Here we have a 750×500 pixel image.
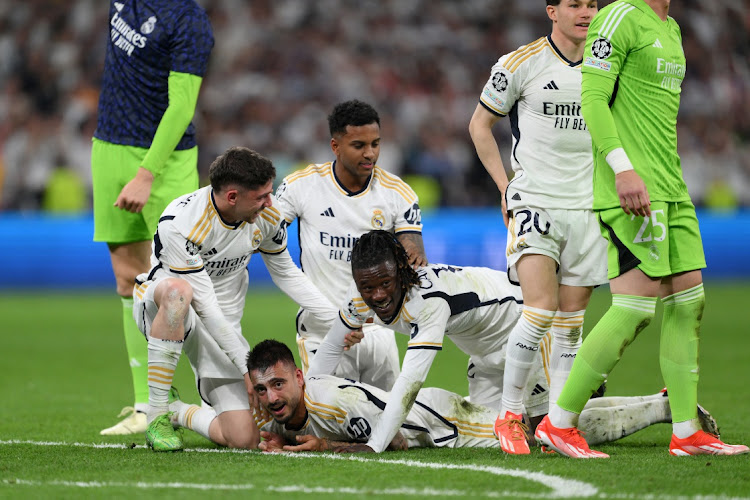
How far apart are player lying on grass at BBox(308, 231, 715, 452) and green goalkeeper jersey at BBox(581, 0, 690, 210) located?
0.96 metres

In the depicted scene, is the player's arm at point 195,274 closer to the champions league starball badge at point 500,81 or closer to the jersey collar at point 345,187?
the jersey collar at point 345,187

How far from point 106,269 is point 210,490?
12.1 metres

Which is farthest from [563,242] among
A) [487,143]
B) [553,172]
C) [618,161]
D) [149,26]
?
[149,26]

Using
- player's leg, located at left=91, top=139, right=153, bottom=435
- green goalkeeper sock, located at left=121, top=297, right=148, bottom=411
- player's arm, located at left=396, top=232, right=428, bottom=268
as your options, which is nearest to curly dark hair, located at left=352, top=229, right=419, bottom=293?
player's arm, located at left=396, top=232, right=428, bottom=268

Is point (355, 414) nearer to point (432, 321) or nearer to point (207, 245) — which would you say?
point (432, 321)

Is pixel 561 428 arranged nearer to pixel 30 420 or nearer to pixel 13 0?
pixel 30 420

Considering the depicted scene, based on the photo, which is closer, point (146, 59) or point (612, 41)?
point (612, 41)

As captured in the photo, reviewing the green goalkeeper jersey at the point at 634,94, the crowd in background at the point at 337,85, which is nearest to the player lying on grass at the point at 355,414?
the green goalkeeper jersey at the point at 634,94

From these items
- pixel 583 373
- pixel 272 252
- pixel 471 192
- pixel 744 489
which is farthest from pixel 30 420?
pixel 471 192

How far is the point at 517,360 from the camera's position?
5.07m

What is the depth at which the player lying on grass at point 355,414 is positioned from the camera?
202 inches

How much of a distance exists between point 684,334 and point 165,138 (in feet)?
10.3

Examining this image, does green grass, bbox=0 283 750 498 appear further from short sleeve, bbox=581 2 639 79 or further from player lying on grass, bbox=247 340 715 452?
short sleeve, bbox=581 2 639 79

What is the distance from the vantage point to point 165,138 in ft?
20.1
